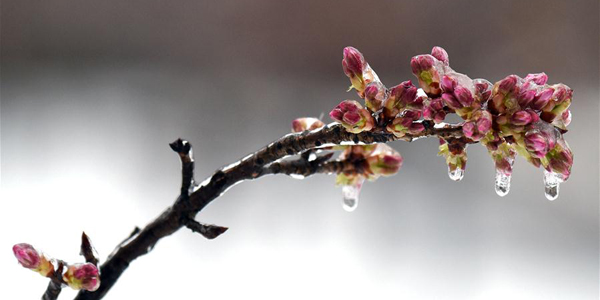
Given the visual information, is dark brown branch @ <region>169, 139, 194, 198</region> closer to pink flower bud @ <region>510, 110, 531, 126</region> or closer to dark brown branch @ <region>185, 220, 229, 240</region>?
dark brown branch @ <region>185, 220, 229, 240</region>

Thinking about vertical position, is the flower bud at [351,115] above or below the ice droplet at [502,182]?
above

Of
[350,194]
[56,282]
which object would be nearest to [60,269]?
[56,282]

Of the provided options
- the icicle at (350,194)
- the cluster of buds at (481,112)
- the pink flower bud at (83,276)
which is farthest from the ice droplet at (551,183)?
the pink flower bud at (83,276)

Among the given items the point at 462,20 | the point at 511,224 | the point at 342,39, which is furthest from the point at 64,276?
the point at 462,20

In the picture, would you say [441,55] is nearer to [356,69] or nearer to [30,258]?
[356,69]

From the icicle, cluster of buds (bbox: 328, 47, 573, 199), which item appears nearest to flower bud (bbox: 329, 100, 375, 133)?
cluster of buds (bbox: 328, 47, 573, 199)

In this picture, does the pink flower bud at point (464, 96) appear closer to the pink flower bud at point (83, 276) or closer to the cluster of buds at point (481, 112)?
the cluster of buds at point (481, 112)
